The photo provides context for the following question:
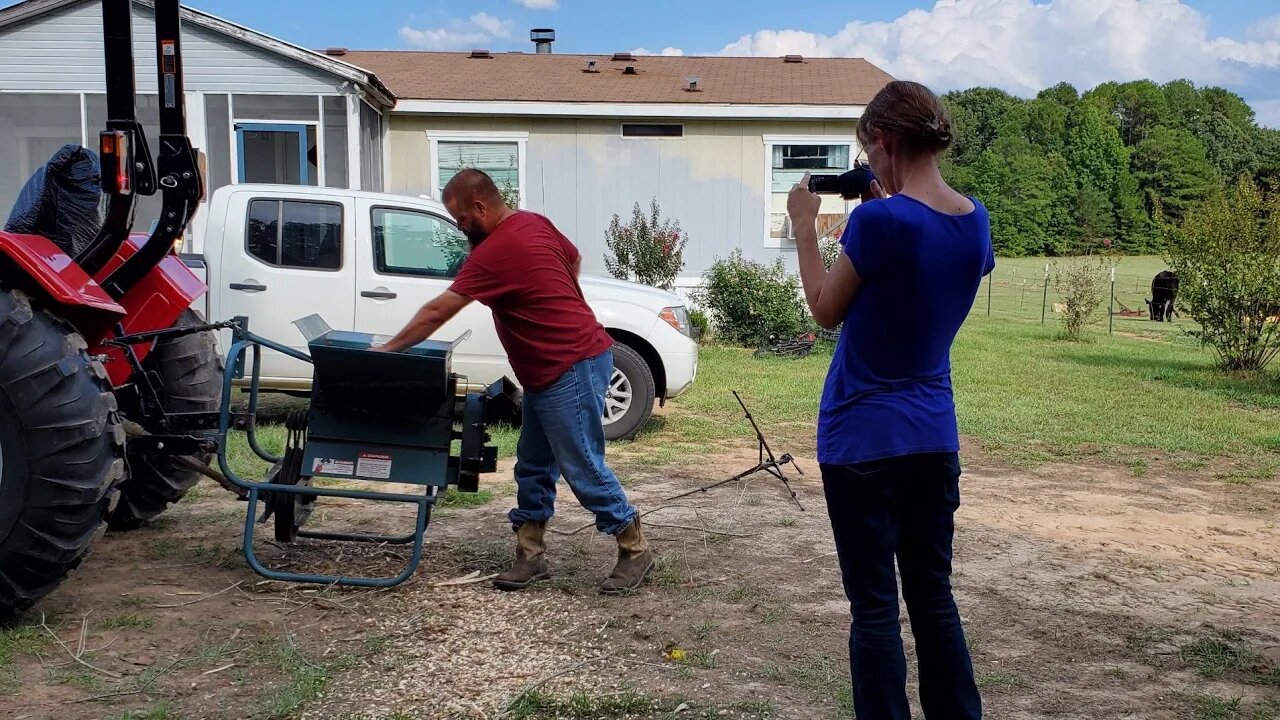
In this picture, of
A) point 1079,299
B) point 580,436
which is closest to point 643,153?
point 1079,299

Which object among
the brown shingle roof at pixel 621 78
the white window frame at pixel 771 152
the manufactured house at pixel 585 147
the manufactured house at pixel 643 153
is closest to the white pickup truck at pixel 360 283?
the manufactured house at pixel 585 147

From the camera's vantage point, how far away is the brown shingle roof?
57.3 feet

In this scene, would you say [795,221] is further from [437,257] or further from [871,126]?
[437,257]

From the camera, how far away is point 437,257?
8.74 metres

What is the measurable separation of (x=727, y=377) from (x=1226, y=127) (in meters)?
70.8

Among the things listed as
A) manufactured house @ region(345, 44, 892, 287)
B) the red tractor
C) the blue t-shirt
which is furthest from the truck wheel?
manufactured house @ region(345, 44, 892, 287)

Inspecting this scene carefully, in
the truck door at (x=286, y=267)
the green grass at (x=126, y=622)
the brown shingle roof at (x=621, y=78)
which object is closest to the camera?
the green grass at (x=126, y=622)

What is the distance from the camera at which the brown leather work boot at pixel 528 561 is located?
507 cm

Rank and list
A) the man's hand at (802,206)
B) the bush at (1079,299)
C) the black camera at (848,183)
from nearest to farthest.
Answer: the man's hand at (802,206) < the black camera at (848,183) < the bush at (1079,299)

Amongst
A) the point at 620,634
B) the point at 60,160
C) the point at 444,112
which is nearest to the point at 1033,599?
the point at 620,634

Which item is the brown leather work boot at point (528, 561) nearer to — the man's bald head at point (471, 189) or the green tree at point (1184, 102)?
the man's bald head at point (471, 189)

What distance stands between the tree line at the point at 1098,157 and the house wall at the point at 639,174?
3258cm

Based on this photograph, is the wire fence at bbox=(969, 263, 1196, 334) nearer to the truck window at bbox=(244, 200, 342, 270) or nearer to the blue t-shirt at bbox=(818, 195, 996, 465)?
the truck window at bbox=(244, 200, 342, 270)

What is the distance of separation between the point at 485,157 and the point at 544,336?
43.1 feet
